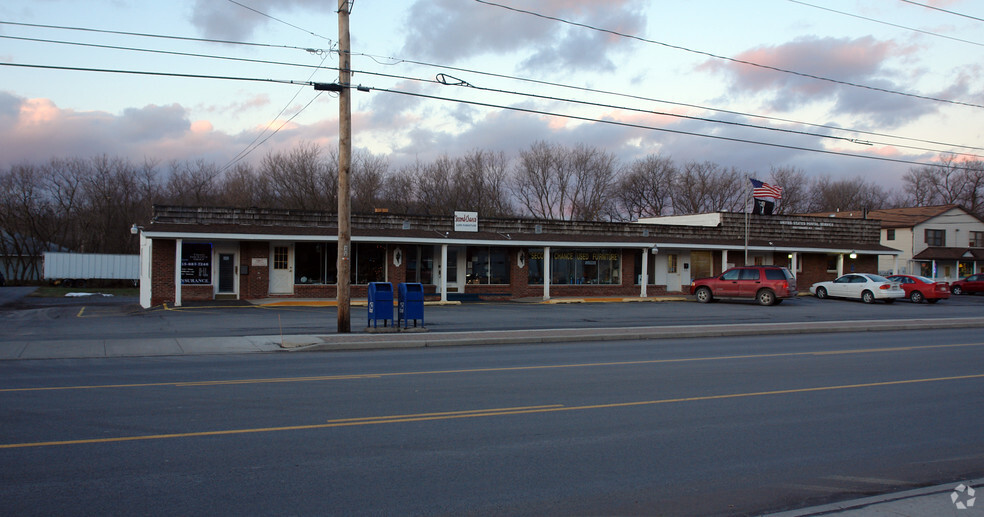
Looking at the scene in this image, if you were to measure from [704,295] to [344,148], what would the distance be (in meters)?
21.7

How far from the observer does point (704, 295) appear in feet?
109

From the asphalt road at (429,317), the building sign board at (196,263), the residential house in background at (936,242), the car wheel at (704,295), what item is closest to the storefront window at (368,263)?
the asphalt road at (429,317)

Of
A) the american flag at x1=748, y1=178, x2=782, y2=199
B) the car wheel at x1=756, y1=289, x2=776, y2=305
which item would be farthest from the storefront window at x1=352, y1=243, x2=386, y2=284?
the american flag at x1=748, y1=178, x2=782, y2=199

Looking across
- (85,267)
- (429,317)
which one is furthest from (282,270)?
(85,267)

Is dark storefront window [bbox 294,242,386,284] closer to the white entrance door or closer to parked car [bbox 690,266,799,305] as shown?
the white entrance door

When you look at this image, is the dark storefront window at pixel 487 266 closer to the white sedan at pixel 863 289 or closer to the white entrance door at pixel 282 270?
the white entrance door at pixel 282 270

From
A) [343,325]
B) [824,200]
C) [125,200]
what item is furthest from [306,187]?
[824,200]

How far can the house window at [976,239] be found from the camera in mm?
57406

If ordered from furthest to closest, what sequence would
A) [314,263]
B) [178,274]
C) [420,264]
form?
[420,264] < [314,263] < [178,274]

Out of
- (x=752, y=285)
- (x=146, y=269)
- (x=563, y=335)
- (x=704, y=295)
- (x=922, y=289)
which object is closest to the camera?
(x=563, y=335)

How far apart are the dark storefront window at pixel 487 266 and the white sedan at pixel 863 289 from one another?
17848 mm

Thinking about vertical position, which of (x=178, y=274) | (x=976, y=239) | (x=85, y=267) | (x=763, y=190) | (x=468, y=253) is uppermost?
(x=763, y=190)

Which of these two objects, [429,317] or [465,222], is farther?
[465,222]

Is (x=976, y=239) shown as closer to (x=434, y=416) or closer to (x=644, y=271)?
(x=644, y=271)
